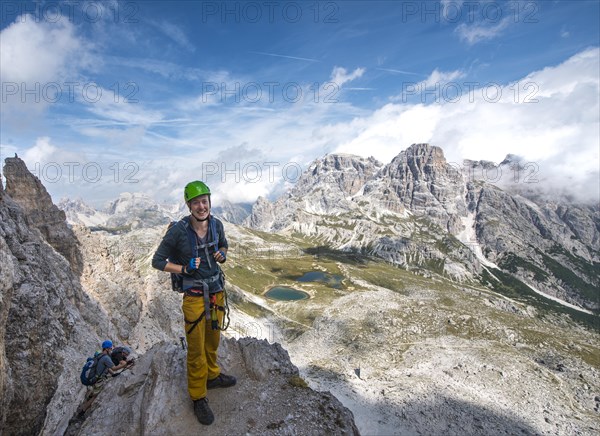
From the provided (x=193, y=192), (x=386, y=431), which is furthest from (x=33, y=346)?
(x=386, y=431)

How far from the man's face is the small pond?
A: 15439 cm

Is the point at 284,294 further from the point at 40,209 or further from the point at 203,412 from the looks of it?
the point at 203,412

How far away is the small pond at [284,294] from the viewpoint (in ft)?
543

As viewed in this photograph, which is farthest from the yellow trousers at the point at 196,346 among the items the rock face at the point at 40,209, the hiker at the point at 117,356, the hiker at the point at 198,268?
A: the rock face at the point at 40,209

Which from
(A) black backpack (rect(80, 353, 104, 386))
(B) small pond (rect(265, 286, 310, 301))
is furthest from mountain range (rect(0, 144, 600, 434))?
(B) small pond (rect(265, 286, 310, 301))

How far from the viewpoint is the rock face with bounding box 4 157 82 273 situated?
48.4 m

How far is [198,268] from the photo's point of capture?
37.6 feet

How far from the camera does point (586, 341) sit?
111250 mm

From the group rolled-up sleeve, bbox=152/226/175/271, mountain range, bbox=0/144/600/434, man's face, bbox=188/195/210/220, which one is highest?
man's face, bbox=188/195/210/220

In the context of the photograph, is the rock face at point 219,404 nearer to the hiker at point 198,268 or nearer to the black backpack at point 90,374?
the hiker at point 198,268

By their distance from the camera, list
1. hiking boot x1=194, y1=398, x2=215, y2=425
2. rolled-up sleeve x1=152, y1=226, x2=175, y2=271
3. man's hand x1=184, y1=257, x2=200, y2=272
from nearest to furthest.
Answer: man's hand x1=184, y1=257, x2=200, y2=272, rolled-up sleeve x1=152, y1=226, x2=175, y2=271, hiking boot x1=194, y1=398, x2=215, y2=425

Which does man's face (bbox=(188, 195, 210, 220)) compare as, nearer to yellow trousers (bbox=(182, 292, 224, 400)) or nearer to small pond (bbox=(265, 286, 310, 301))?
yellow trousers (bbox=(182, 292, 224, 400))

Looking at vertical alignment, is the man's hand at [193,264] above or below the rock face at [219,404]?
above

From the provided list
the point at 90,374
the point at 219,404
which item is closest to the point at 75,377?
the point at 90,374
